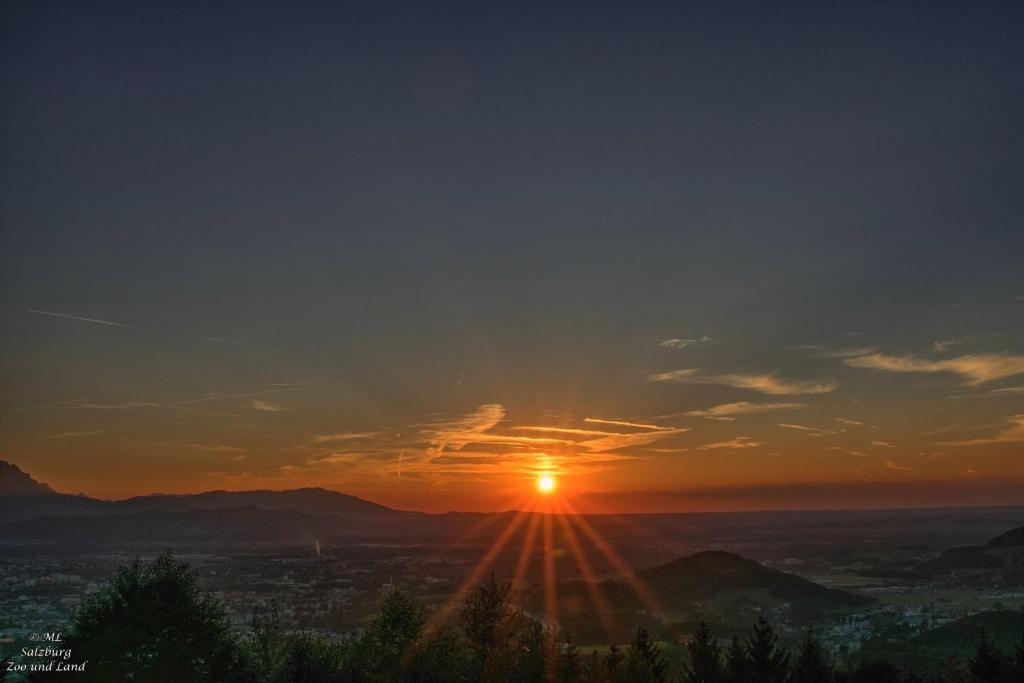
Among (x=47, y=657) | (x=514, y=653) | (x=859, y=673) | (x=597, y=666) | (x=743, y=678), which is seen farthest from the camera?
(x=743, y=678)

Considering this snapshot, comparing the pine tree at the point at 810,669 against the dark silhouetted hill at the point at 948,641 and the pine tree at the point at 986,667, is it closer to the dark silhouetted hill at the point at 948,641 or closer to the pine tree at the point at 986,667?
the pine tree at the point at 986,667

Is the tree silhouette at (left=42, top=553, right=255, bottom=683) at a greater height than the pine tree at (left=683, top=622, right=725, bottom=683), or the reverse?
the tree silhouette at (left=42, top=553, right=255, bottom=683)

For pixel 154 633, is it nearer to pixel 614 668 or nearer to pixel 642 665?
pixel 614 668

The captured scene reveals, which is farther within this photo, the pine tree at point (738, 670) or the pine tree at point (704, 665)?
the pine tree at point (704, 665)

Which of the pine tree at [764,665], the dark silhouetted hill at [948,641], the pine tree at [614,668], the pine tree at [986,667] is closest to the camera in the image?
the pine tree at [614,668]

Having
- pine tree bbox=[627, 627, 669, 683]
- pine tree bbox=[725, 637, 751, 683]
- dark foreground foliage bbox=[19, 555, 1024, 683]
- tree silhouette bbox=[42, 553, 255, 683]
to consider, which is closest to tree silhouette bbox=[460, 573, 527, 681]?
dark foreground foliage bbox=[19, 555, 1024, 683]

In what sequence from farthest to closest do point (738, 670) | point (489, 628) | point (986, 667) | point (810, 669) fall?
point (738, 670), point (810, 669), point (986, 667), point (489, 628)

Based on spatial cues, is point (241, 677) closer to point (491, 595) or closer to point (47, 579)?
point (491, 595)

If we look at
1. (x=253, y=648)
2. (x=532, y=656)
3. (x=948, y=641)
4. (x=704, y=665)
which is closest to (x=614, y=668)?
(x=532, y=656)

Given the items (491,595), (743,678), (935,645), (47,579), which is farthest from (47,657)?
(935,645)

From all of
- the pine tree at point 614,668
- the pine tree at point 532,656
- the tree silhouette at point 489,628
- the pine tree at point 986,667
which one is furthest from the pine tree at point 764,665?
the tree silhouette at point 489,628

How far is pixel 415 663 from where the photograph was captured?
144 ft

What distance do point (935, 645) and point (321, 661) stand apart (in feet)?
595

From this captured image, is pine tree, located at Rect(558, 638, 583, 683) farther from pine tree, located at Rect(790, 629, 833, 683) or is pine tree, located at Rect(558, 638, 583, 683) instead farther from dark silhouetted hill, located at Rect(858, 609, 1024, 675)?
dark silhouetted hill, located at Rect(858, 609, 1024, 675)
